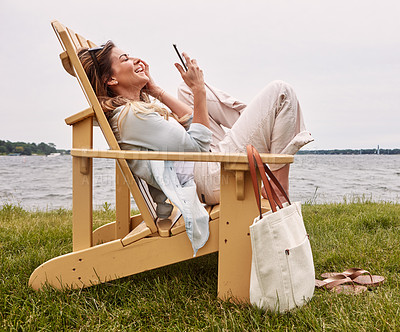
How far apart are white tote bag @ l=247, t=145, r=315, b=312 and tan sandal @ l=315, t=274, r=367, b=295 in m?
0.31

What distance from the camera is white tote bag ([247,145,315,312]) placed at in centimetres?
143

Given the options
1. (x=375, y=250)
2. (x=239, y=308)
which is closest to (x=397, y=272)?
(x=375, y=250)

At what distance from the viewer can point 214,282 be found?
6.12ft

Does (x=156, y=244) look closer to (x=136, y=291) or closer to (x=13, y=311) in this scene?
(x=136, y=291)

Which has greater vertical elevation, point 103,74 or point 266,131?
point 103,74

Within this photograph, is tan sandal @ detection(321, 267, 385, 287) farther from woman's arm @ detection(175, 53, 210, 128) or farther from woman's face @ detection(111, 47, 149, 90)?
woman's face @ detection(111, 47, 149, 90)

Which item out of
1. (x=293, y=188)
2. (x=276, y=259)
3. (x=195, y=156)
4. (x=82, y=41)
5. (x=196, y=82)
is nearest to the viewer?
(x=276, y=259)

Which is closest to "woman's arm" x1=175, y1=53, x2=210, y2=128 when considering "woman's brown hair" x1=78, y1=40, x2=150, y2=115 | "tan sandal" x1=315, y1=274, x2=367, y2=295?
"woman's brown hair" x1=78, y1=40, x2=150, y2=115

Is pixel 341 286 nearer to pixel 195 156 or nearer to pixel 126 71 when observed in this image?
pixel 195 156

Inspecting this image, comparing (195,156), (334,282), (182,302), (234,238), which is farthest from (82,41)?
(334,282)

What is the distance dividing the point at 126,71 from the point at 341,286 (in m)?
1.57

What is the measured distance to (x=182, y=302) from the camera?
5.52 ft

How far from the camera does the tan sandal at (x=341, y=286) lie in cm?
173

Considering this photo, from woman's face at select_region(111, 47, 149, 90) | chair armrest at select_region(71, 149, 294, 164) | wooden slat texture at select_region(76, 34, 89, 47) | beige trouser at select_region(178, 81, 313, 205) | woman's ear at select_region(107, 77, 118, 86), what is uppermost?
wooden slat texture at select_region(76, 34, 89, 47)
